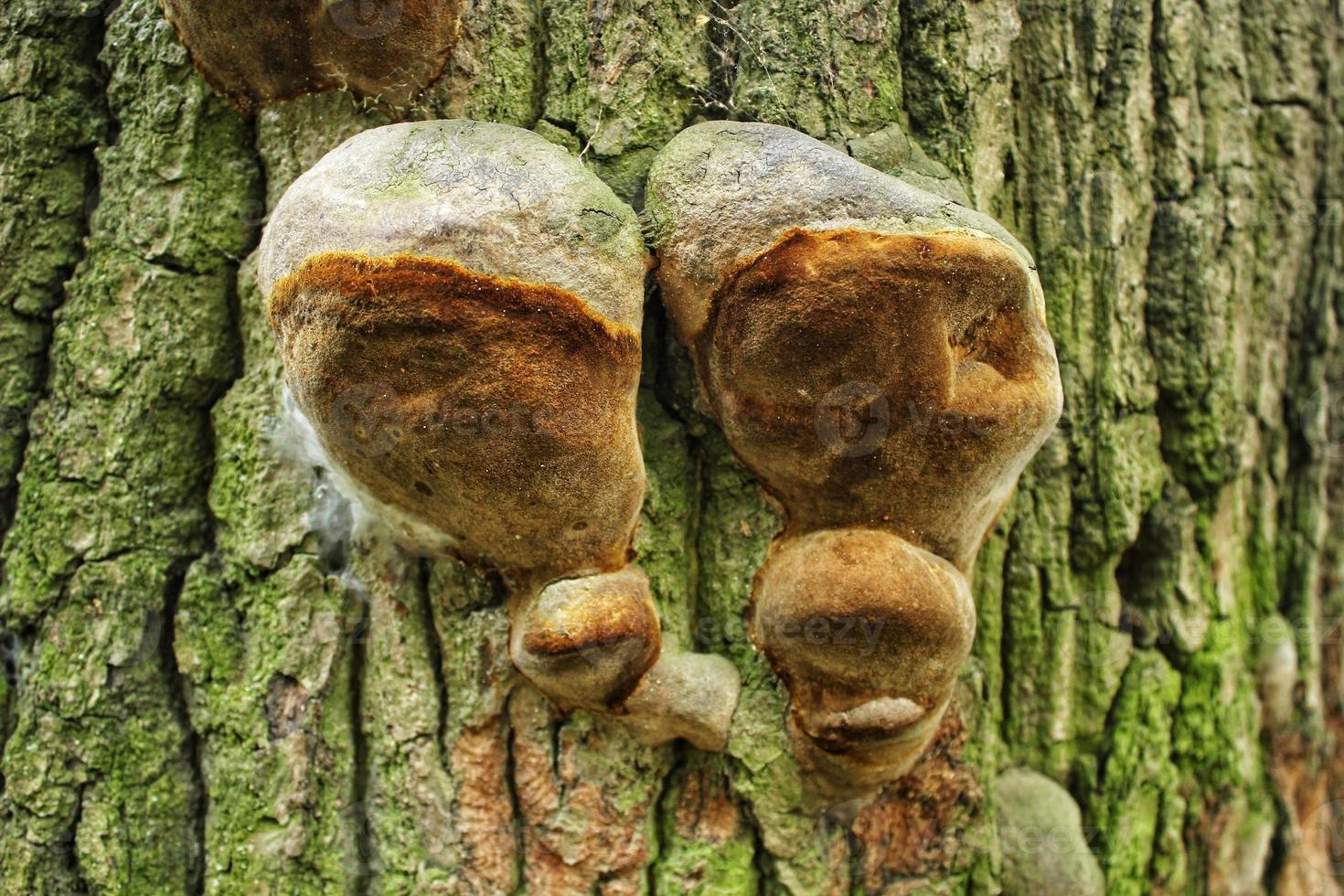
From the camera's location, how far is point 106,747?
56.0 inches

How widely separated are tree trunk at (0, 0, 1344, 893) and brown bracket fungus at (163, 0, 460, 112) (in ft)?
0.13

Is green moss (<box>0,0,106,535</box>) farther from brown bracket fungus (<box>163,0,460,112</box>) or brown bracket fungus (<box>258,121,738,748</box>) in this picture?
brown bracket fungus (<box>258,121,738,748</box>)

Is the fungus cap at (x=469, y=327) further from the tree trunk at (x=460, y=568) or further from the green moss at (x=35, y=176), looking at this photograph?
the green moss at (x=35, y=176)

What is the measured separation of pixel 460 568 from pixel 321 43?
2.42 ft

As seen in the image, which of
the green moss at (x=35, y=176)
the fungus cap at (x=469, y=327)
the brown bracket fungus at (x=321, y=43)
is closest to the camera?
the fungus cap at (x=469, y=327)

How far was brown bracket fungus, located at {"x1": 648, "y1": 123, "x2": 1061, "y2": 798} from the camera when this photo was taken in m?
1.18

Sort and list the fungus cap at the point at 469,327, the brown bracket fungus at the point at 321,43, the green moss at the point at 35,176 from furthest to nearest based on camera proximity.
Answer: the green moss at the point at 35,176 → the brown bracket fungus at the point at 321,43 → the fungus cap at the point at 469,327

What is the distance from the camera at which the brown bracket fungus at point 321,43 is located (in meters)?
1.29

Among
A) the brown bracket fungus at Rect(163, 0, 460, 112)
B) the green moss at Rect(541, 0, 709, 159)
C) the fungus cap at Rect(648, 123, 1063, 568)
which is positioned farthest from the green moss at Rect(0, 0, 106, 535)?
the fungus cap at Rect(648, 123, 1063, 568)

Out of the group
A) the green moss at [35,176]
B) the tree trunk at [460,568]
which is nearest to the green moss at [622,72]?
the tree trunk at [460,568]

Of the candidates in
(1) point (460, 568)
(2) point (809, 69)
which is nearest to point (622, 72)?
(2) point (809, 69)

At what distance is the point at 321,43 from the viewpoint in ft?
4.33

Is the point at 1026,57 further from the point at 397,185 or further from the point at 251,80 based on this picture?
the point at 251,80

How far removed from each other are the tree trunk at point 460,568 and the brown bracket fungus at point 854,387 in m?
0.09
